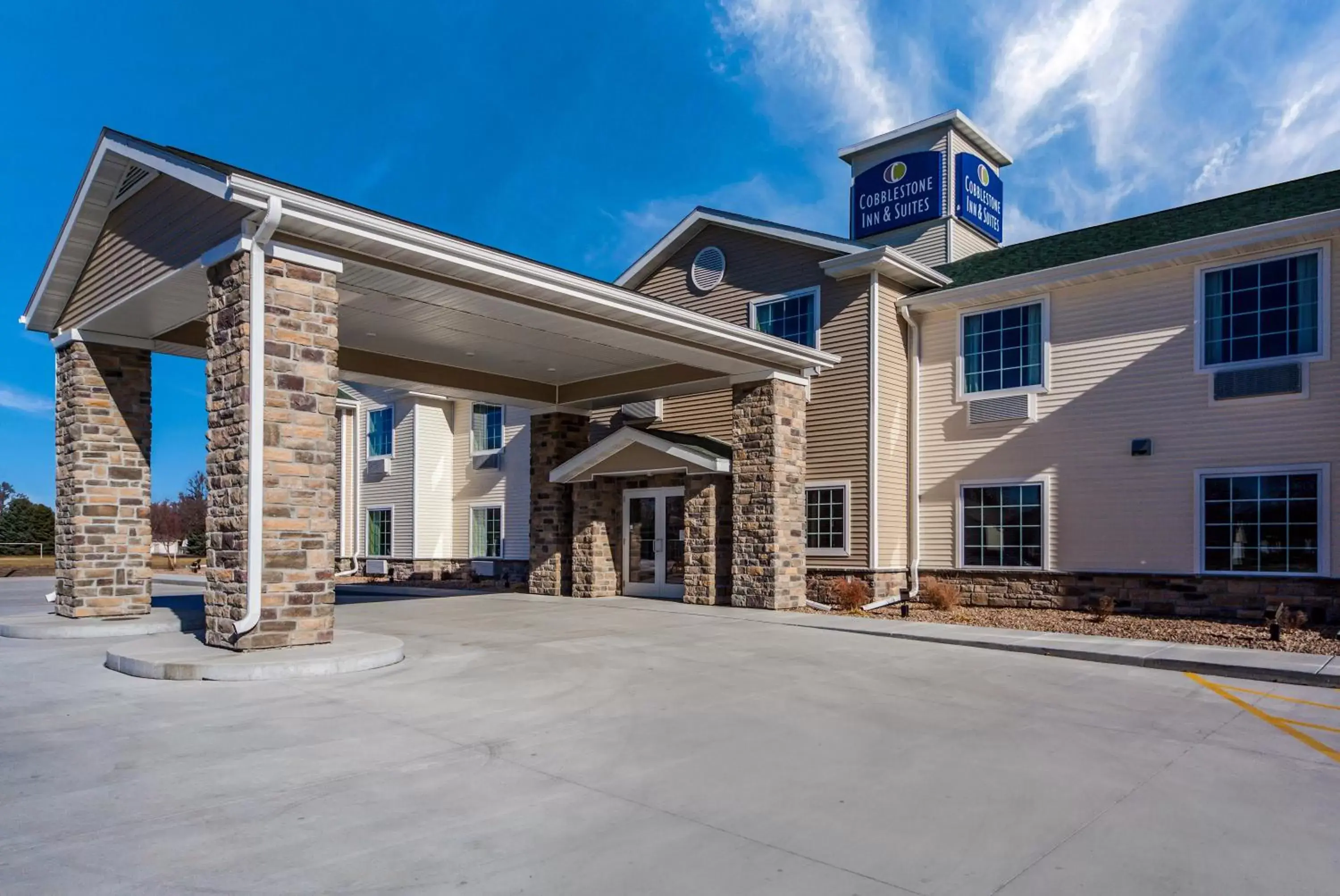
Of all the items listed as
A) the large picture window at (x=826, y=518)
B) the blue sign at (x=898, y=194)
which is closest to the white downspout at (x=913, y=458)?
the large picture window at (x=826, y=518)

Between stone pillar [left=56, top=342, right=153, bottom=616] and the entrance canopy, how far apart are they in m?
0.54

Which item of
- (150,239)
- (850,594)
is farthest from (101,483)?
(850,594)

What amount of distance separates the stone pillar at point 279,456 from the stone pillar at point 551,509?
949cm

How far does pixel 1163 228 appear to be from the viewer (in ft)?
49.2

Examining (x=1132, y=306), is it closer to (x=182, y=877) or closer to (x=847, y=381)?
(x=847, y=381)

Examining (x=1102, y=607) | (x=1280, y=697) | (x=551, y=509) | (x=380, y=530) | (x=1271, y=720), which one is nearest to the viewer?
(x=1271, y=720)

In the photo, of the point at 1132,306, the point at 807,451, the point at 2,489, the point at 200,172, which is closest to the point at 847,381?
the point at 807,451

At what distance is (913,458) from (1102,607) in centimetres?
429

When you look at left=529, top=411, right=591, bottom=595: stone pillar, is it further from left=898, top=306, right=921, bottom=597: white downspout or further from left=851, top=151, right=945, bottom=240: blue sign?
left=851, top=151, right=945, bottom=240: blue sign

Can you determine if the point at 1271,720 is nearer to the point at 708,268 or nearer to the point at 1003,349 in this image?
the point at 1003,349

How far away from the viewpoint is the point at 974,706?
7.41 m

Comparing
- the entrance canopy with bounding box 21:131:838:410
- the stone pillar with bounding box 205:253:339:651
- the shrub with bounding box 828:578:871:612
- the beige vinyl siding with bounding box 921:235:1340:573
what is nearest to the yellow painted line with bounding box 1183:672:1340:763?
the beige vinyl siding with bounding box 921:235:1340:573

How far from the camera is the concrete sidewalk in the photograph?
29.5ft

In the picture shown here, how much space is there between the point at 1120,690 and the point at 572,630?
6.51m
